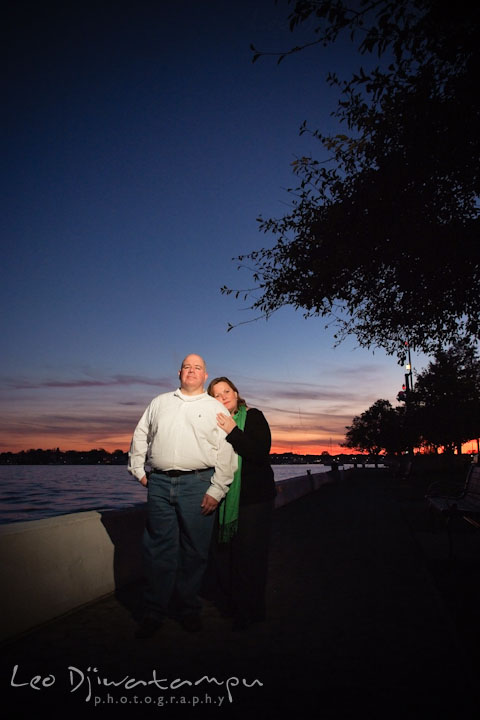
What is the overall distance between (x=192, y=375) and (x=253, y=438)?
2.45ft

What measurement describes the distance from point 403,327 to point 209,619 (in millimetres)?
8364

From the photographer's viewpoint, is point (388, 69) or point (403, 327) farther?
point (403, 327)

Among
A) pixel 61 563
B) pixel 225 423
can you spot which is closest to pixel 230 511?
pixel 225 423

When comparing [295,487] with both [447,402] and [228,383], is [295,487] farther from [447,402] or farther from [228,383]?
[447,402]

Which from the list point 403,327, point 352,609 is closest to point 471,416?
point 403,327

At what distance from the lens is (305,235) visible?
33.2 feet

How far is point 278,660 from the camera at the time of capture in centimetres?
345

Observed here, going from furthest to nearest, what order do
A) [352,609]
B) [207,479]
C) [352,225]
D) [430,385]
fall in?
[430,385] → [352,225] → [352,609] → [207,479]

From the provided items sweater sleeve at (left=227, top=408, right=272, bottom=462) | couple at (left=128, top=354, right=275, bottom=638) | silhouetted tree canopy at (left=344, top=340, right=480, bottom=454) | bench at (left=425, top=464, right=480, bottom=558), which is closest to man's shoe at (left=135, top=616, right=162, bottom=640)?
couple at (left=128, top=354, right=275, bottom=638)

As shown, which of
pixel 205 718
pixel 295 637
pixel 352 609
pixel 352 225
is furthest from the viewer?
pixel 352 225

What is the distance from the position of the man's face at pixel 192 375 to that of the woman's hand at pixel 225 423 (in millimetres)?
305

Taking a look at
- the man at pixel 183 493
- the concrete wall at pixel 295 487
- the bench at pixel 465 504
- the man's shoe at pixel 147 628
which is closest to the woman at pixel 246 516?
the man at pixel 183 493

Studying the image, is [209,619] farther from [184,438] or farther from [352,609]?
[184,438]

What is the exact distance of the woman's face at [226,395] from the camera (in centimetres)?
466
